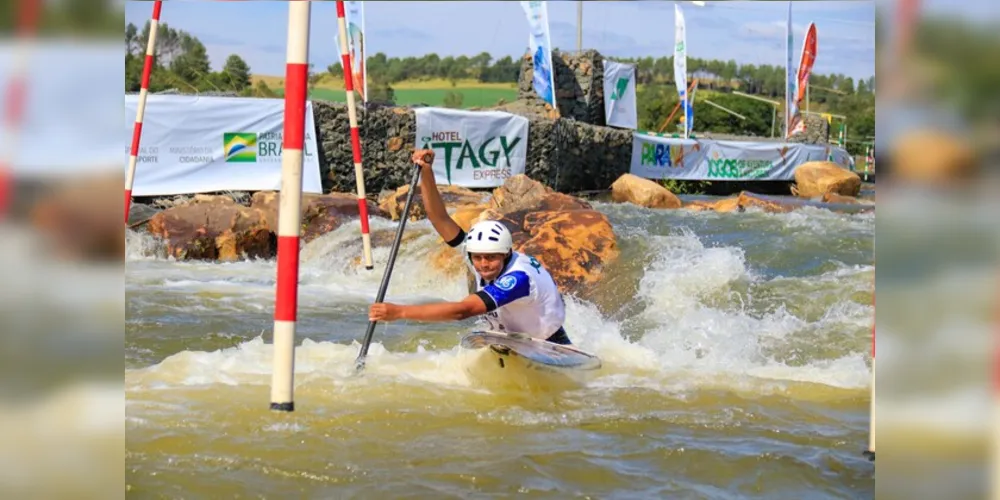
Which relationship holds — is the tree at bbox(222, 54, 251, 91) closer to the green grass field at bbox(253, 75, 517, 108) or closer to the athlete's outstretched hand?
the green grass field at bbox(253, 75, 517, 108)

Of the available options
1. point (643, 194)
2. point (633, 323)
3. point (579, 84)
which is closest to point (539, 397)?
point (633, 323)

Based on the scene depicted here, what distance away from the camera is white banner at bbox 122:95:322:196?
1442 cm

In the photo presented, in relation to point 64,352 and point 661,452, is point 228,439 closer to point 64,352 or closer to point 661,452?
point 661,452

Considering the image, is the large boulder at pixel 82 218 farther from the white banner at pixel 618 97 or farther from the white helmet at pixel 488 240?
the white banner at pixel 618 97

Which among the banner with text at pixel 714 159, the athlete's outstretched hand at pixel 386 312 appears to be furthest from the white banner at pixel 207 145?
the banner with text at pixel 714 159

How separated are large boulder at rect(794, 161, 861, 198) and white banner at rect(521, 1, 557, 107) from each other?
21.7ft

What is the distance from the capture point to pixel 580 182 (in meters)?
22.4

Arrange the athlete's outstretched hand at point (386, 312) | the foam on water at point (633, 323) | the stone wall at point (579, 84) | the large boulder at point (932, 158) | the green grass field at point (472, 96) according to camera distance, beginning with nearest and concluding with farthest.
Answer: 1. the large boulder at point (932, 158)
2. the athlete's outstretched hand at point (386, 312)
3. the foam on water at point (633, 323)
4. the stone wall at point (579, 84)
5. the green grass field at point (472, 96)

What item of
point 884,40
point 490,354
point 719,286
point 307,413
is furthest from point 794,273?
point 884,40

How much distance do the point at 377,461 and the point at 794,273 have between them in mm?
7434

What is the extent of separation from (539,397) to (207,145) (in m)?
10.4

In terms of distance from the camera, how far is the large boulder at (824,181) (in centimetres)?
2239

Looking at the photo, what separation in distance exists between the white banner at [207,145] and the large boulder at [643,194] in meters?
6.94

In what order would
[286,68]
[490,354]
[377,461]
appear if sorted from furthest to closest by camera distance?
1. [490,354]
2. [377,461]
3. [286,68]
